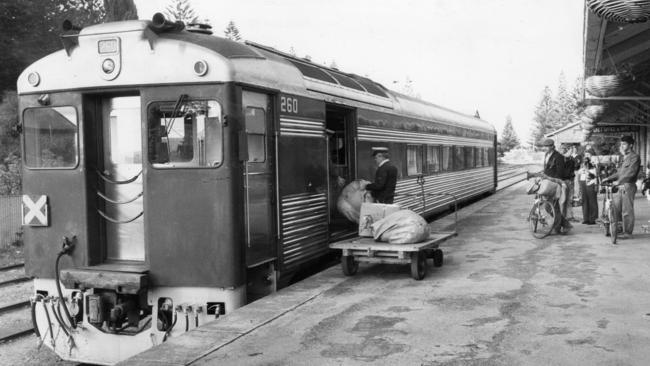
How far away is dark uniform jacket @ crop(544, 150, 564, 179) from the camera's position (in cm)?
1182

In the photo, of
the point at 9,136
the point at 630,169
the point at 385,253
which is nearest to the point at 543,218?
the point at 630,169

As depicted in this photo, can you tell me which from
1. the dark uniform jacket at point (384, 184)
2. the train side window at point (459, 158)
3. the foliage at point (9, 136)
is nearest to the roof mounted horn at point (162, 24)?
the dark uniform jacket at point (384, 184)

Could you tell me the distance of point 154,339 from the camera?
6.56 metres

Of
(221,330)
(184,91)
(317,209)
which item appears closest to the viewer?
(221,330)

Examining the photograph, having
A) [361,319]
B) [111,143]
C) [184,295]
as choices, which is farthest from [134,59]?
[361,319]

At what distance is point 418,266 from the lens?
809 centimetres

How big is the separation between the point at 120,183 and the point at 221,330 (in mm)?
2022

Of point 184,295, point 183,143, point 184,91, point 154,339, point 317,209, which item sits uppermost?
point 184,91

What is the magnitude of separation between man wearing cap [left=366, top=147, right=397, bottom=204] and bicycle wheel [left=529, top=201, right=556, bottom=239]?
3.83 meters

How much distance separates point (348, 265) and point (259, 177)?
2031mm

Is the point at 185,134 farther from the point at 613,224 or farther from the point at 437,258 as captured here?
the point at 613,224

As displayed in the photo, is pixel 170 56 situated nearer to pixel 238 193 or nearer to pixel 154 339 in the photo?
pixel 238 193

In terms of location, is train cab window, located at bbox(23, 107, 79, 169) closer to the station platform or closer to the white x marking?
the white x marking

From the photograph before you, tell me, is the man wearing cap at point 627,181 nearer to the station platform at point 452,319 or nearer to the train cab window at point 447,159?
the station platform at point 452,319
